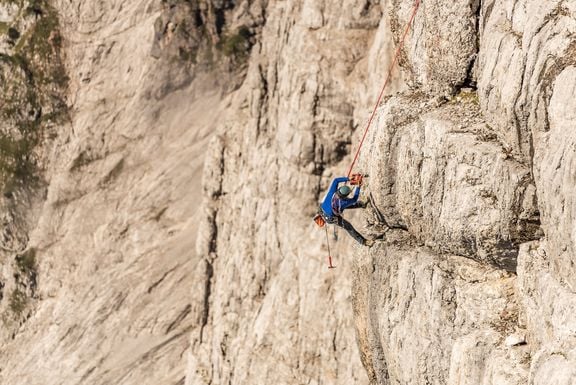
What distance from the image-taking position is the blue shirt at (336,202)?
24.7 metres

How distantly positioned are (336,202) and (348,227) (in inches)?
39.4

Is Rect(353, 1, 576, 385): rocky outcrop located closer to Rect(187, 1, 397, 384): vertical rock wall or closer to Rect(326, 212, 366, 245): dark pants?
Rect(326, 212, 366, 245): dark pants

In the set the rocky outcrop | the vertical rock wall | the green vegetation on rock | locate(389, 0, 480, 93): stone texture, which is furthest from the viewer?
the green vegetation on rock

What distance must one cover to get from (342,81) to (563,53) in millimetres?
18583

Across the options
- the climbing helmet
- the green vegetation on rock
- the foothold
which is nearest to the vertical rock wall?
the climbing helmet

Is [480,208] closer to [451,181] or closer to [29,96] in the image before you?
[451,181]

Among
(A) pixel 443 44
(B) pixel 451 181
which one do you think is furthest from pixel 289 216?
(B) pixel 451 181

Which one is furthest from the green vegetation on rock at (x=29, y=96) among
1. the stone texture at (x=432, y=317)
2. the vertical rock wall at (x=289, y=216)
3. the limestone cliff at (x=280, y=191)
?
the stone texture at (x=432, y=317)

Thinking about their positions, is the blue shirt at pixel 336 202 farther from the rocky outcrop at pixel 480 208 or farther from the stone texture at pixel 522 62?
the stone texture at pixel 522 62

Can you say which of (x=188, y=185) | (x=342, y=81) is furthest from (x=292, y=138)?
(x=188, y=185)

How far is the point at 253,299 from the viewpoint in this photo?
38.1 metres

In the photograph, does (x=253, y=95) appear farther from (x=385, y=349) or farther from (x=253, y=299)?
(x=385, y=349)

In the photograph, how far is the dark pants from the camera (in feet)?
81.1

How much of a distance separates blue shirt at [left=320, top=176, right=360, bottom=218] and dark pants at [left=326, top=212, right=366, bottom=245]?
204 millimetres
